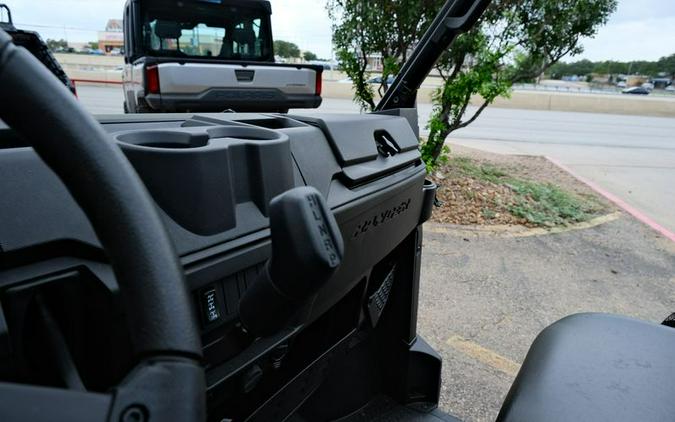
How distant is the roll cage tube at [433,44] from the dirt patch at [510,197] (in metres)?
3.86

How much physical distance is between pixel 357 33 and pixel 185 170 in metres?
6.15

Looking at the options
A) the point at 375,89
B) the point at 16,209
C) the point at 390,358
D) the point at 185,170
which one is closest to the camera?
the point at 16,209

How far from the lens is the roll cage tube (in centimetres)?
189

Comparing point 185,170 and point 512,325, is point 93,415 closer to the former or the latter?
point 185,170

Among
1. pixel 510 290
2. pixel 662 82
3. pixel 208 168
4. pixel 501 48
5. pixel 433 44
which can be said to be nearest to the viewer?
pixel 208 168

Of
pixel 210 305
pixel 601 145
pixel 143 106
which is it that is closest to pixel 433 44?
pixel 210 305

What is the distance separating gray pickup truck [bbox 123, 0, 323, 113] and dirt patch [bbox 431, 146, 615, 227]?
125 inches

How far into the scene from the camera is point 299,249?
567 millimetres

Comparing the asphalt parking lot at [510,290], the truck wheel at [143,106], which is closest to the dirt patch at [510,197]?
the asphalt parking lot at [510,290]

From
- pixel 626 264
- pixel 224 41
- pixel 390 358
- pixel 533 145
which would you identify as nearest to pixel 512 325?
pixel 390 358

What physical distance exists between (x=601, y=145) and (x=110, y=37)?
1907 inches

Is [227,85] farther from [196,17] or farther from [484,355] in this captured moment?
[484,355]

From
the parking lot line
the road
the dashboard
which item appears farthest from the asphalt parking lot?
the road

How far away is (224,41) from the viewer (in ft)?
32.1
